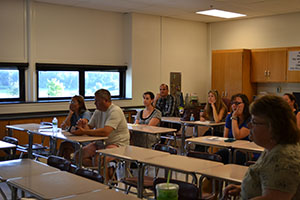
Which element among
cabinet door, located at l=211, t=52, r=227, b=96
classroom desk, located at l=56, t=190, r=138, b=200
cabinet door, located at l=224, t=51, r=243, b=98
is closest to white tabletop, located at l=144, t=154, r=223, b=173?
classroom desk, located at l=56, t=190, r=138, b=200

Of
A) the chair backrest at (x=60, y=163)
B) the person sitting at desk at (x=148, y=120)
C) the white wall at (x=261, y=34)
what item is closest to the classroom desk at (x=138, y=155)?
the chair backrest at (x=60, y=163)

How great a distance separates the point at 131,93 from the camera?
30.7 ft

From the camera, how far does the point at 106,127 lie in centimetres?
516

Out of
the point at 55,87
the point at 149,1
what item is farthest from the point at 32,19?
the point at 149,1

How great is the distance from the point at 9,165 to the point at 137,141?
2928 mm

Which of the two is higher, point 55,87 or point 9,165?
point 55,87

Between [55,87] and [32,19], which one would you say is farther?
[55,87]

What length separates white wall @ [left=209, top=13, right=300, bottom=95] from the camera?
931 centimetres

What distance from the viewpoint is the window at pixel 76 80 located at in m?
8.17

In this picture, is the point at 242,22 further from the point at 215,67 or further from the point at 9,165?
the point at 9,165

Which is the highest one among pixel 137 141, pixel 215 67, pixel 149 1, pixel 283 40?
pixel 149 1

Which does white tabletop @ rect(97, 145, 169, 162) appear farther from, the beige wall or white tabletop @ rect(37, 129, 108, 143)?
the beige wall

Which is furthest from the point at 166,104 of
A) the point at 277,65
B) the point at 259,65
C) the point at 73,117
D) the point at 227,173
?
the point at 227,173

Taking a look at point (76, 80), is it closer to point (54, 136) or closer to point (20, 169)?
point (54, 136)
